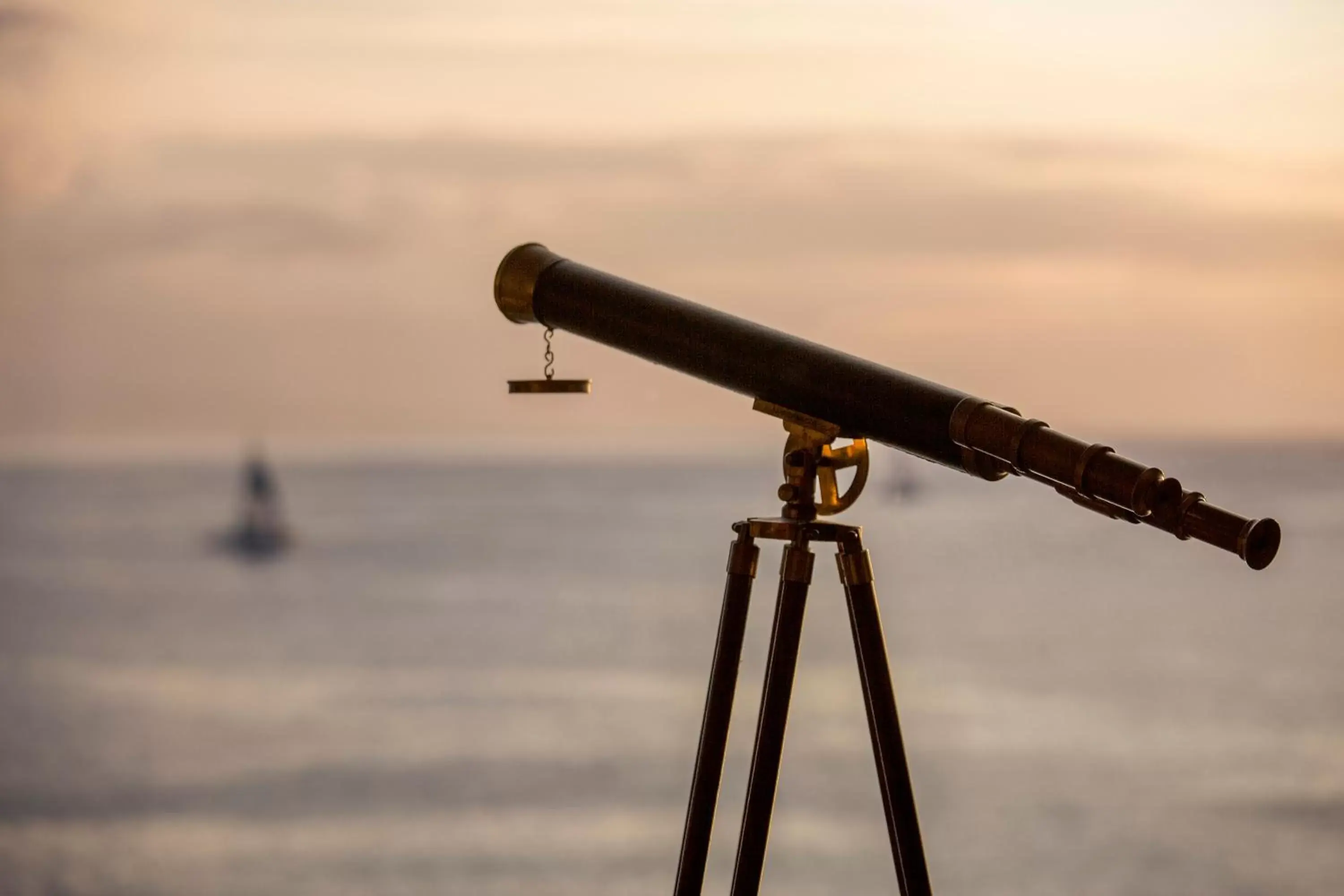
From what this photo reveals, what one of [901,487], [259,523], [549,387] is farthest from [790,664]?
[259,523]

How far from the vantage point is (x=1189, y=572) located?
13.8 ft

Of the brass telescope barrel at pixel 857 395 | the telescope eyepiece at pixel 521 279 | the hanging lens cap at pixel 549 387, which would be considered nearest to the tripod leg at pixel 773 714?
the brass telescope barrel at pixel 857 395

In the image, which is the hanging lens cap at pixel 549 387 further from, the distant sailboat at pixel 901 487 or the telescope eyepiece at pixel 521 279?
the distant sailboat at pixel 901 487

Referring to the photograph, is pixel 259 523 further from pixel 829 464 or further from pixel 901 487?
pixel 829 464

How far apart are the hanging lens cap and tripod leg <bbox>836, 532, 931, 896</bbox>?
0.36 metres

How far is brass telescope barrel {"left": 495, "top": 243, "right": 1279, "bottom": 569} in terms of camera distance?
4.05ft

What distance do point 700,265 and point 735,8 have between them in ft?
1.55

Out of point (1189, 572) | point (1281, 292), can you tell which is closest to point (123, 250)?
point (1281, 292)

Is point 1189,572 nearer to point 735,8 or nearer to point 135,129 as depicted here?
point 735,8

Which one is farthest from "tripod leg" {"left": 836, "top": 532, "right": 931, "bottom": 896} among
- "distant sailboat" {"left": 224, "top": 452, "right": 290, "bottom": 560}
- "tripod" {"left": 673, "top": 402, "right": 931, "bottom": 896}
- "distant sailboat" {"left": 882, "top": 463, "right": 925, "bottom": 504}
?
"distant sailboat" {"left": 224, "top": 452, "right": 290, "bottom": 560}

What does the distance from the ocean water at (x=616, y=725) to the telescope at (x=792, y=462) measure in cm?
151

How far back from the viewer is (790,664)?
154 cm

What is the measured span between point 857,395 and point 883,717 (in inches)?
13.7

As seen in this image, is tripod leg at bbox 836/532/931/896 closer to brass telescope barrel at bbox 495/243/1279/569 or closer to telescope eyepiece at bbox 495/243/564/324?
brass telescope barrel at bbox 495/243/1279/569
